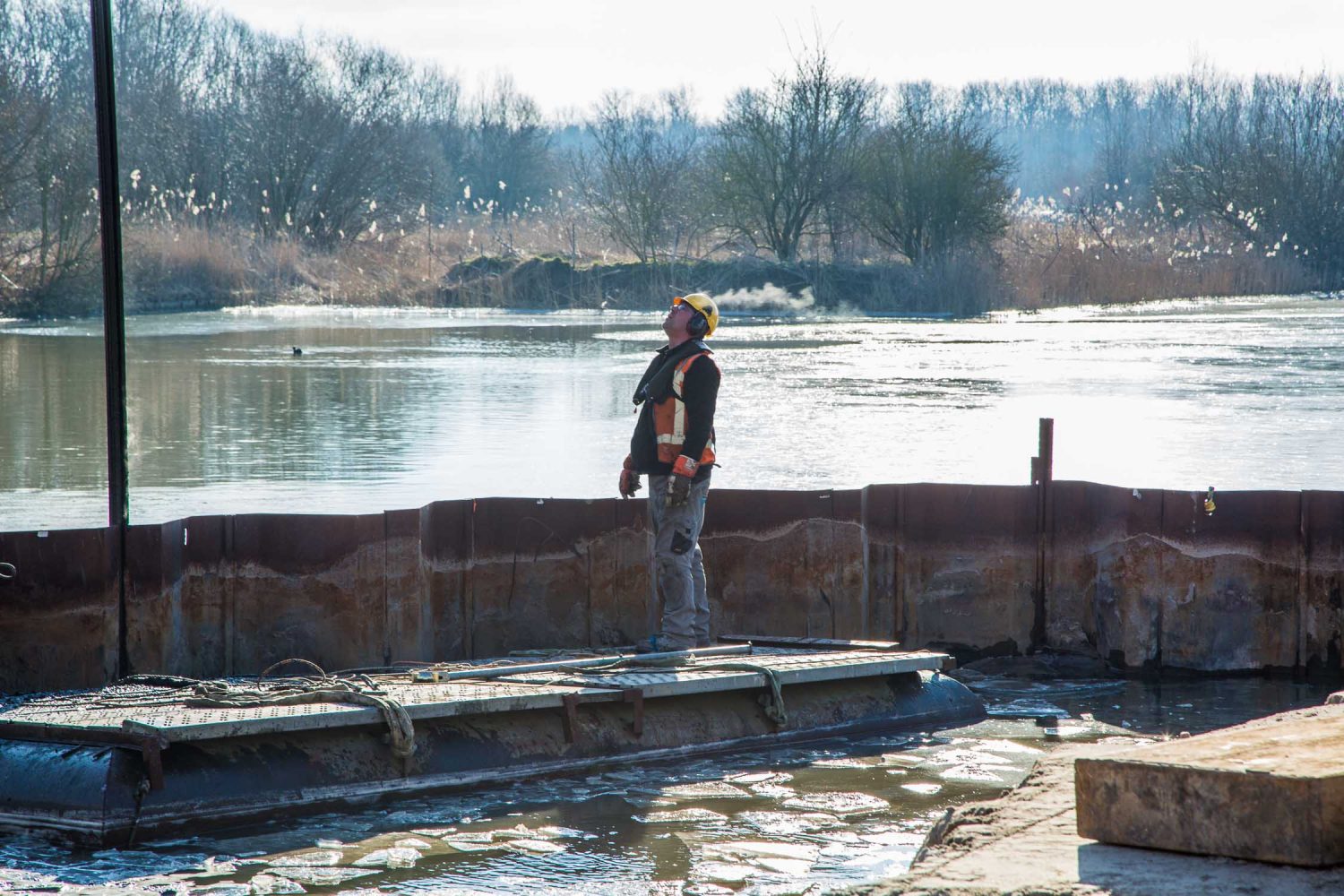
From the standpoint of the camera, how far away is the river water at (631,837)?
16.4ft

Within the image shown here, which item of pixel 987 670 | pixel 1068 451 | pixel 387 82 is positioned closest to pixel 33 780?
pixel 987 670

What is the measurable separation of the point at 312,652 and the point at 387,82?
158ft

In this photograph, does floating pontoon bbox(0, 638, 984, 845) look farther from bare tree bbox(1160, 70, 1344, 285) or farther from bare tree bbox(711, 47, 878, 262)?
bare tree bbox(1160, 70, 1344, 285)

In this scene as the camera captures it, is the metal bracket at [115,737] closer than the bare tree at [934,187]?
Yes

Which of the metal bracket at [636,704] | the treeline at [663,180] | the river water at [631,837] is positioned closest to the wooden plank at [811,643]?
the river water at [631,837]

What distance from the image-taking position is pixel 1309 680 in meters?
8.37

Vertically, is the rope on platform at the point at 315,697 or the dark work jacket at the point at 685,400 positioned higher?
the dark work jacket at the point at 685,400

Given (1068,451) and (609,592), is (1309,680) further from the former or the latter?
(1068,451)

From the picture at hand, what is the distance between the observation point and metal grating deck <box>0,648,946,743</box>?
5727 mm

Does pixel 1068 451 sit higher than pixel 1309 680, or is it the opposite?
pixel 1068 451

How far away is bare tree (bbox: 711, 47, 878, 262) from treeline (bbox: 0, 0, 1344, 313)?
55 millimetres

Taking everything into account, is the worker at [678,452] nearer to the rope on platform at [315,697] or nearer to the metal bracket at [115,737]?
the rope on platform at [315,697]

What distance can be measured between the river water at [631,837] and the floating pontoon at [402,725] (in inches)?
4.6

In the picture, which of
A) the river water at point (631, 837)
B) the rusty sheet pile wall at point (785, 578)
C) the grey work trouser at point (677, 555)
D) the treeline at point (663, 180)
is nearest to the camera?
the river water at point (631, 837)
